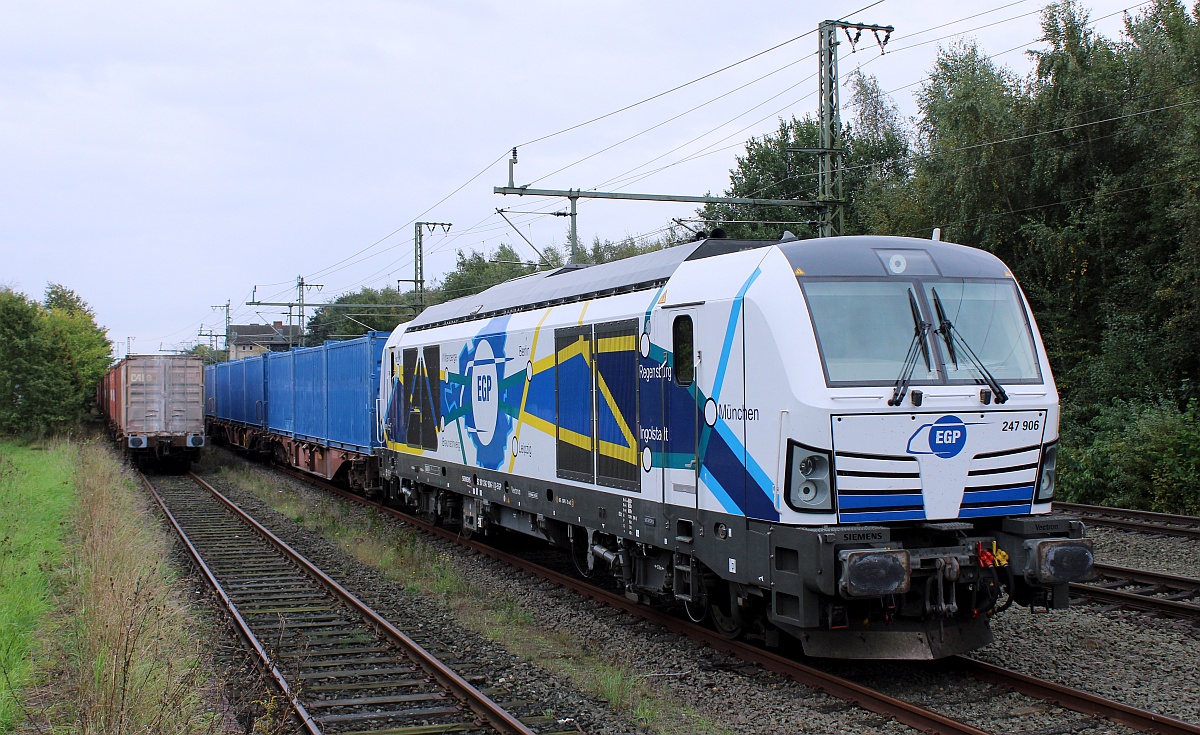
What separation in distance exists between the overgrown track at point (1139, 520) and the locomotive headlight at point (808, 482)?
8.72 metres

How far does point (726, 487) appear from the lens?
707 cm

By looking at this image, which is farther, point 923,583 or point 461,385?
point 461,385

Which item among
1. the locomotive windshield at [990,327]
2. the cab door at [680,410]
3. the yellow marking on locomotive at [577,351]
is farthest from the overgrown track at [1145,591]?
the yellow marking on locomotive at [577,351]

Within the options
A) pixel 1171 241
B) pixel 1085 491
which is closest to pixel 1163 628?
pixel 1085 491

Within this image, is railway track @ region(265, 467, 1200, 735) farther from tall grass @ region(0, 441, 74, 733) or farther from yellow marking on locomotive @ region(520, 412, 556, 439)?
tall grass @ region(0, 441, 74, 733)

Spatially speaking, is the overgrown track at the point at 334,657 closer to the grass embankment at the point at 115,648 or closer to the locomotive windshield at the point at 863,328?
the grass embankment at the point at 115,648

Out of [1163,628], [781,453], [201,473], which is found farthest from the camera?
[201,473]

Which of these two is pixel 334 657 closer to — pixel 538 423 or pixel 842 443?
pixel 538 423

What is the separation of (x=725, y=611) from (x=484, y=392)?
15.8 feet

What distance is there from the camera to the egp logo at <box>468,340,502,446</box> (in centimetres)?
1170

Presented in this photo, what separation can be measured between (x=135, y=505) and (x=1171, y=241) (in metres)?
21.2

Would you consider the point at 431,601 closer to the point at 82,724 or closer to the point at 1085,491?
the point at 82,724

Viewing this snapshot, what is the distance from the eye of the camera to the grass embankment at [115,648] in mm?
5594

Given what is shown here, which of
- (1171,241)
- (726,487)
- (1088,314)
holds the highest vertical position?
(1171,241)
